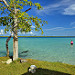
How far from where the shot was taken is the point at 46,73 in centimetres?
800

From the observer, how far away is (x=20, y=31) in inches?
476

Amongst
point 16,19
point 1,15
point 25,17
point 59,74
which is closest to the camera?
point 59,74

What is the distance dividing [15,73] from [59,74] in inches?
155

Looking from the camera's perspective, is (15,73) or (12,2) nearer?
(15,73)

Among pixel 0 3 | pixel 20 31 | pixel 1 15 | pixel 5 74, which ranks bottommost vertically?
pixel 5 74

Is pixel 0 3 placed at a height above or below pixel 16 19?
above

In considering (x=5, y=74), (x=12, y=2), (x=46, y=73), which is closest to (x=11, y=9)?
(x=12, y=2)

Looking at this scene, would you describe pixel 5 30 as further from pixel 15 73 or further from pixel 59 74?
pixel 59 74

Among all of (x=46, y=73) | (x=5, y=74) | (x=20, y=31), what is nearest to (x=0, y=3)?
(x=20, y=31)

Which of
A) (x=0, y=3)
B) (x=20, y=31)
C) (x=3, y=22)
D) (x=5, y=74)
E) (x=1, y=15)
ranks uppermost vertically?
(x=0, y=3)

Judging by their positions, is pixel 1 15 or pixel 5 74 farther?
pixel 1 15

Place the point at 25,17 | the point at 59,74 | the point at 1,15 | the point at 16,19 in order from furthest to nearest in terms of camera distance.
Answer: the point at 1,15 → the point at 16,19 → the point at 25,17 → the point at 59,74

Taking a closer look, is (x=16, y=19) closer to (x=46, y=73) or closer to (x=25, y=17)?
(x=25, y=17)

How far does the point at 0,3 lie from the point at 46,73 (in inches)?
425
